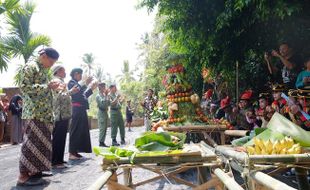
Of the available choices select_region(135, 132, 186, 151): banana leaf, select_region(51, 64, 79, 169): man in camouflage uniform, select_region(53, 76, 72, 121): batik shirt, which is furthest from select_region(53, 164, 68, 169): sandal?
select_region(135, 132, 186, 151): banana leaf

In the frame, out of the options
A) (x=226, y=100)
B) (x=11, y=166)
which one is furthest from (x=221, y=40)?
(x=11, y=166)

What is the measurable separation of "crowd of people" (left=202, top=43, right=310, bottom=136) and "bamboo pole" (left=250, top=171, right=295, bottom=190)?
308cm

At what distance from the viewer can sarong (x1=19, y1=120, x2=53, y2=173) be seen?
4570mm

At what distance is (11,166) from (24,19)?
8493 millimetres

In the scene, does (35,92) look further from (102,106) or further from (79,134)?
(102,106)

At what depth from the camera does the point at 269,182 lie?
1582 millimetres

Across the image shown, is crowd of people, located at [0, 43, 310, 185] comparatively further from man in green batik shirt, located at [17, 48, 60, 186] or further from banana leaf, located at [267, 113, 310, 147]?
banana leaf, located at [267, 113, 310, 147]

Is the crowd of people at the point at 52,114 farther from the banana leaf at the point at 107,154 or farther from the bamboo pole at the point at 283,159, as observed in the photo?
the bamboo pole at the point at 283,159

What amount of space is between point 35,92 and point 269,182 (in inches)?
150

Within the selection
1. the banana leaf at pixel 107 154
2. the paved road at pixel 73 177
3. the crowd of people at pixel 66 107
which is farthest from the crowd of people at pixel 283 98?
the banana leaf at pixel 107 154

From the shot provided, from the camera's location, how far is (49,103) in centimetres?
484

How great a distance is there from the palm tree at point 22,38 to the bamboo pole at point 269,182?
12.7 meters

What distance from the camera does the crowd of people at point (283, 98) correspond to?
4.73 metres

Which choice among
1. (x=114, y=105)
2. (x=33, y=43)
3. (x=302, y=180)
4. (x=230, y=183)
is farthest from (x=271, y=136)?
(x=33, y=43)
